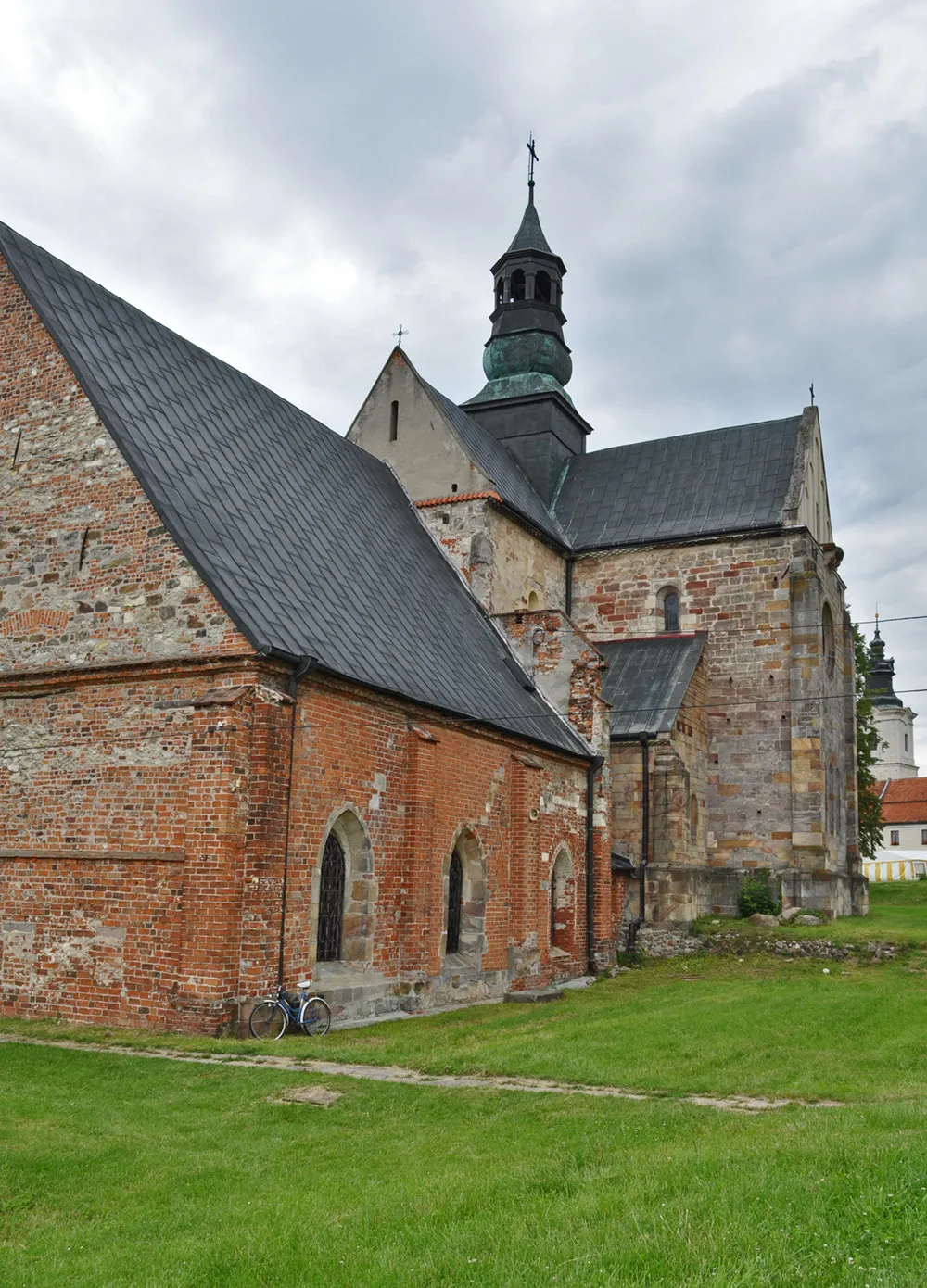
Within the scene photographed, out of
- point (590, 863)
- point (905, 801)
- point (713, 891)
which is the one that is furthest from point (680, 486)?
point (905, 801)

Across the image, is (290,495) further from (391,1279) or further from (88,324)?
(391,1279)

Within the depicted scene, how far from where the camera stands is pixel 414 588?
65.9 feet

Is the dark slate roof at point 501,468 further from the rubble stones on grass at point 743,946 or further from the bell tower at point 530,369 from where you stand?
the rubble stones on grass at point 743,946

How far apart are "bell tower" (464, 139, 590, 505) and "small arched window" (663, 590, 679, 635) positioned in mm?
4757

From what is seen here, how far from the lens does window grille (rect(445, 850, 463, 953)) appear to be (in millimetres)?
17812

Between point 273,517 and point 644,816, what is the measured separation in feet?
37.7

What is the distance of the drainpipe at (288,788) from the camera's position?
42.8 feet

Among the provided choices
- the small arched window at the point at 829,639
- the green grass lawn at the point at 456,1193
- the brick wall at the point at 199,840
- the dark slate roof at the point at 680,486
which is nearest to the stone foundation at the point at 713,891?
the small arched window at the point at 829,639

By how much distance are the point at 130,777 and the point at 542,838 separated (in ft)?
28.0

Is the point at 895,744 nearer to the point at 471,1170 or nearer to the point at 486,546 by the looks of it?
the point at 486,546

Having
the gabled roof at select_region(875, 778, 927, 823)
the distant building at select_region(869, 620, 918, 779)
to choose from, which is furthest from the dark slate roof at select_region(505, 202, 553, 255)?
the distant building at select_region(869, 620, 918, 779)

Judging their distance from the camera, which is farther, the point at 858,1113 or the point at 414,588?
the point at 414,588

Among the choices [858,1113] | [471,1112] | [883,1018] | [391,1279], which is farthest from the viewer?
[883,1018]

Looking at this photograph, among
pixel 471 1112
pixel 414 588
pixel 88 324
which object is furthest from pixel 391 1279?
pixel 414 588
